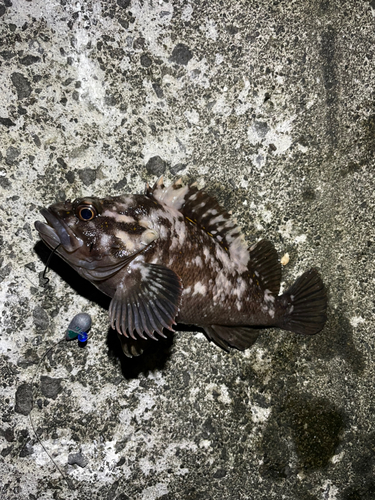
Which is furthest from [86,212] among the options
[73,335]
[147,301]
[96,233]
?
[73,335]

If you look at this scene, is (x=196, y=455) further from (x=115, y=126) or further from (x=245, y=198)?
(x=115, y=126)

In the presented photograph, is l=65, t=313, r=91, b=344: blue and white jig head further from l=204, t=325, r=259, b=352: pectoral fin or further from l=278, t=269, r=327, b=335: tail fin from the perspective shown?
l=278, t=269, r=327, b=335: tail fin

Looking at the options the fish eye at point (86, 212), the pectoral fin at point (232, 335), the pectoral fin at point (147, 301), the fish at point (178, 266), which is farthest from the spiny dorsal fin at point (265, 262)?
the fish eye at point (86, 212)

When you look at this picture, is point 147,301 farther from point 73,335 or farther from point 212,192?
point 212,192

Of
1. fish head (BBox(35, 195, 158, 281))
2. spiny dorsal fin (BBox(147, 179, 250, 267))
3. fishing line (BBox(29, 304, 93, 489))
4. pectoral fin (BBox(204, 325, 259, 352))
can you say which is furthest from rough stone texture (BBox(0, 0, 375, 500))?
fish head (BBox(35, 195, 158, 281))

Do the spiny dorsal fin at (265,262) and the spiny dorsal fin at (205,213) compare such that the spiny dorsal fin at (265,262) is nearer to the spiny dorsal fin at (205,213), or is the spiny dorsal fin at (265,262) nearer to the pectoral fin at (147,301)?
the spiny dorsal fin at (205,213)

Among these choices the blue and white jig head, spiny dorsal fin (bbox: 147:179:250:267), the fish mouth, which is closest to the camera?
the fish mouth
